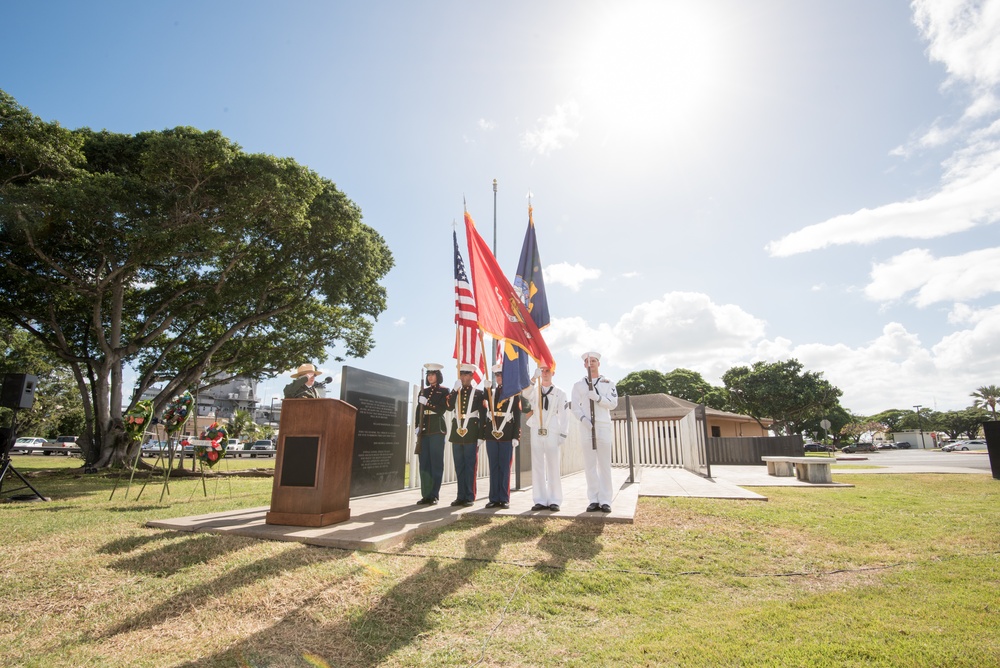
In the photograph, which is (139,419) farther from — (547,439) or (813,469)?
A: (813,469)

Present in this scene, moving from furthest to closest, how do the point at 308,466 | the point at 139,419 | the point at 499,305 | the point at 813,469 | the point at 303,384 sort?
1. the point at 813,469
2. the point at 139,419
3. the point at 499,305
4. the point at 303,384
5. the point at 308,466

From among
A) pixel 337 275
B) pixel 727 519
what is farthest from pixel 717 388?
pixel 727 519

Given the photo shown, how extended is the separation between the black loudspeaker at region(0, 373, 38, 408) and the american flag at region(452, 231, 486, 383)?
26.4 ft

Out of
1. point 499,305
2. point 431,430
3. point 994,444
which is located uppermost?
point 499,305

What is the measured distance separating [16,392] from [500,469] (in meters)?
8.90

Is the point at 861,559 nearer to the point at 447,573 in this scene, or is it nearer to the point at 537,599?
the point at 537,599

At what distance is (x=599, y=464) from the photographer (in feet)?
21.2

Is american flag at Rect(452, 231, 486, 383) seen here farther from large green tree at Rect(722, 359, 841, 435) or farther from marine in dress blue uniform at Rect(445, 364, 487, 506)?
large green tree at Rect(722, 359, 841, 435)

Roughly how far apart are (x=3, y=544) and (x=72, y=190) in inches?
447

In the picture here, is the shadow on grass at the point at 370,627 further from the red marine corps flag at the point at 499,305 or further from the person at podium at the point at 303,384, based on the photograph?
the red marine corps flag at the point at 499,305

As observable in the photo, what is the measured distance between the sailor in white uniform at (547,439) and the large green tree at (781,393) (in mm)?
44729

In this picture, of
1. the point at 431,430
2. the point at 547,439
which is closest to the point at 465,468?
the point at 431,430

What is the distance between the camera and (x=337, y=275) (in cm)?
1889

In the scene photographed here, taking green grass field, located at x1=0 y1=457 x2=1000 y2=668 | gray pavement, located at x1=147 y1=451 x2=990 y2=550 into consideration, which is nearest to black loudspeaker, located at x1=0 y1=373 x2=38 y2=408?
green grass field, located at x1=0 y1=457 x2=1000 y2=668
